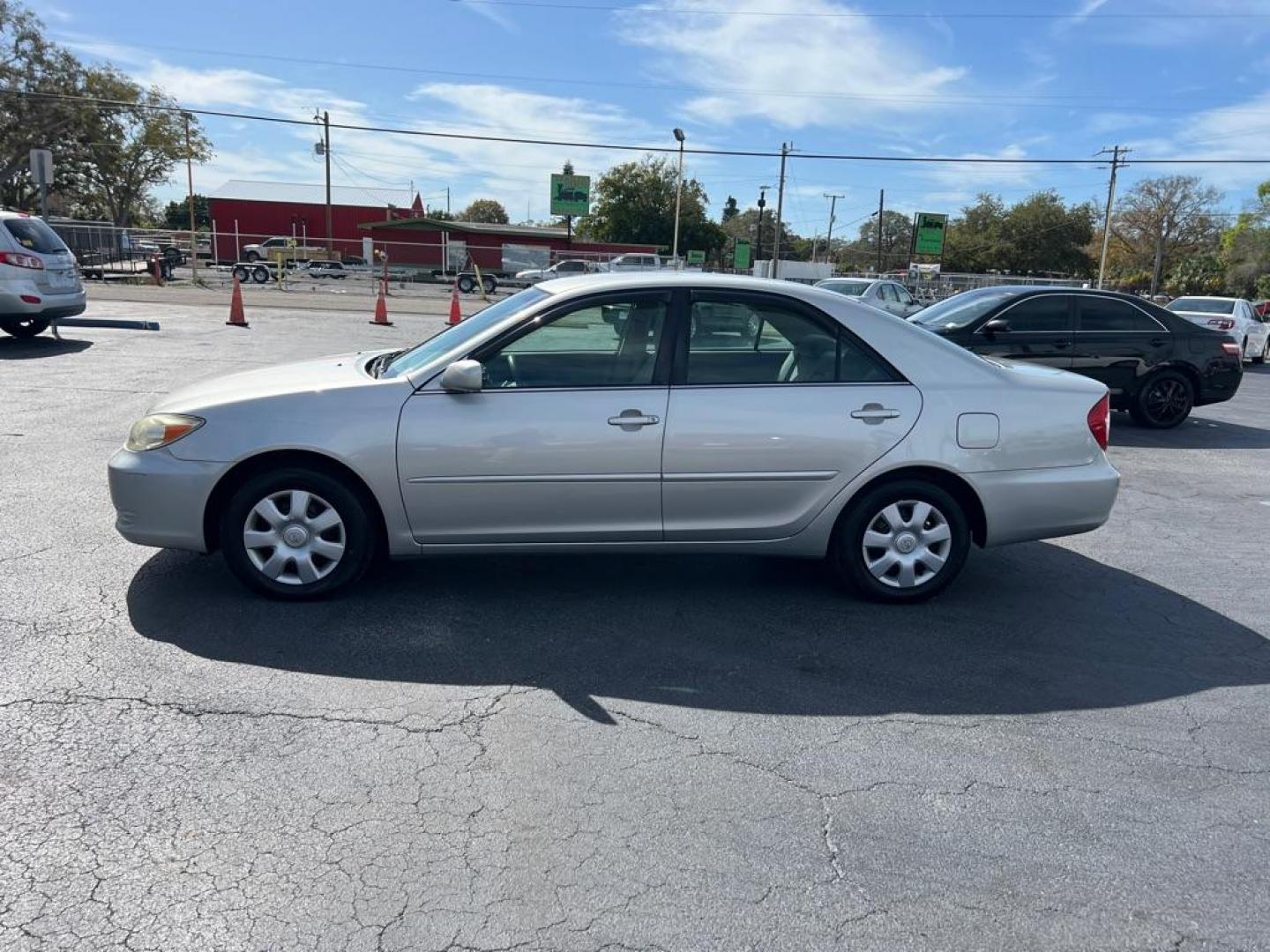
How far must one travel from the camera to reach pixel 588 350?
15.1 ft

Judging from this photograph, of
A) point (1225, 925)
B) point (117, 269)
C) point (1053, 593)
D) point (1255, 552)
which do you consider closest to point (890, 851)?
point (1225, 925)

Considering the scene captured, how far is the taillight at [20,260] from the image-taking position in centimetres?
1234

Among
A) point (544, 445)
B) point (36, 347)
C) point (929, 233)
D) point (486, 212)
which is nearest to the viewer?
point (544, 445)

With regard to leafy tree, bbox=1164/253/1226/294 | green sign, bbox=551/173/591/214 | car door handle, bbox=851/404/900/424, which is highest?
green sign, bbox=551/173/591/214

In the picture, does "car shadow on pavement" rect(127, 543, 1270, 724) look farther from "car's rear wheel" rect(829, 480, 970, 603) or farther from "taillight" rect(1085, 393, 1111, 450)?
"taillight" rect(1085, 393, 1111, 450)

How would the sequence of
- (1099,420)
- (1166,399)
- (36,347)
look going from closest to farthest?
(1099,420)
(1166,399)
(36,347)

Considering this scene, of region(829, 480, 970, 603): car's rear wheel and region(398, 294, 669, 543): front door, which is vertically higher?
region(398, 294, 669, 543): front door

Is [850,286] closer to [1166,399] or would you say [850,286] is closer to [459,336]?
[1166,399]

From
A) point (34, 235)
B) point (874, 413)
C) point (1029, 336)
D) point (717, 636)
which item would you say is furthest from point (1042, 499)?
point (34, 235)

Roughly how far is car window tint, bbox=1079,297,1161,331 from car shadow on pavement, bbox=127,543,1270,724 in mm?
5925

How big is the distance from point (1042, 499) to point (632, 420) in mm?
2154

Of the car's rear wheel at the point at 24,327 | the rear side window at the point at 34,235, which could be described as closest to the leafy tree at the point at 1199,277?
the rear side window at the point at 34,235

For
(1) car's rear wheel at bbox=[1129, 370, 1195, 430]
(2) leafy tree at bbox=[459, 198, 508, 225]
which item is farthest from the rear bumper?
(2) leafy tree at bbox=[459, 198, 508, 225]

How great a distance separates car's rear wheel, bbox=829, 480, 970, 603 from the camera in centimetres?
467
